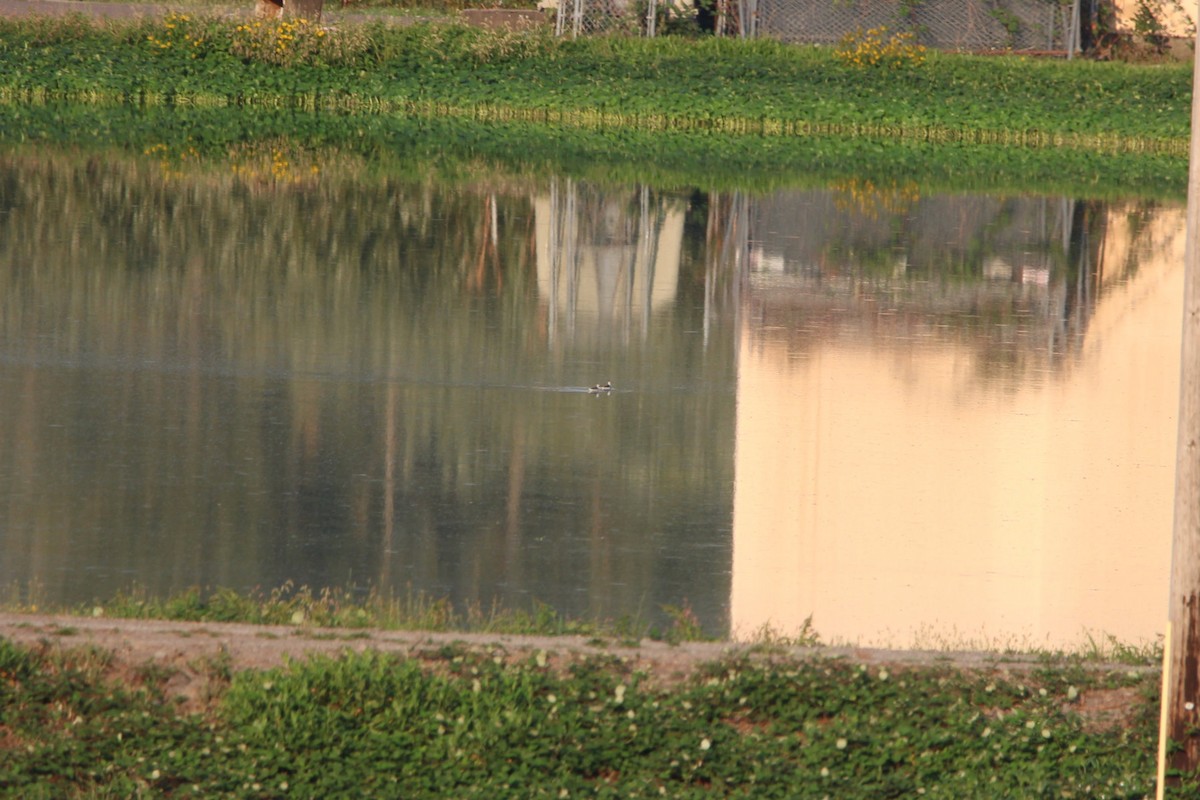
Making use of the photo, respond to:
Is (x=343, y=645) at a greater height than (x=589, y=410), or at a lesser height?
lesser

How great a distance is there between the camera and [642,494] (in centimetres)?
1066

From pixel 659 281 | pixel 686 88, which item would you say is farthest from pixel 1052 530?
pixel 686 88

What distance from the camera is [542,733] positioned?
22.0ft

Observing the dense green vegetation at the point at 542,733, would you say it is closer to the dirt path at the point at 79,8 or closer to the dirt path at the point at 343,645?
the dirt path at the point at 343,645

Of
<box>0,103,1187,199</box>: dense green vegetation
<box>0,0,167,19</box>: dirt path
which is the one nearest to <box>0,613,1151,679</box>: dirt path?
<box>0,103,1187,199</box>: dense green vegetation

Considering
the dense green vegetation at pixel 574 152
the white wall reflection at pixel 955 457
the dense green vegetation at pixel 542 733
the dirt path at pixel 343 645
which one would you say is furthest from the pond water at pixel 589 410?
the dense green vegetation at pixel 574 152

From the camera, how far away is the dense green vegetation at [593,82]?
30.7 m

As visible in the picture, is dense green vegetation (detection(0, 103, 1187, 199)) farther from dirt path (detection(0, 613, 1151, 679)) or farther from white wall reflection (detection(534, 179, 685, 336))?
dirt path (detection(0, 613, 1151, 679))

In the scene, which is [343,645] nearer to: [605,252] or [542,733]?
[542,733]

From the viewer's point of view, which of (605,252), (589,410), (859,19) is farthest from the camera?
(859,19)

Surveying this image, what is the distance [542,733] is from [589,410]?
593 cm

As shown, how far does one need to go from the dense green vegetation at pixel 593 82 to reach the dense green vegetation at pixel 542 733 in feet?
79.5

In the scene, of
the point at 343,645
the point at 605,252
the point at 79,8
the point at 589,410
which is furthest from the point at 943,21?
the point at 343,645

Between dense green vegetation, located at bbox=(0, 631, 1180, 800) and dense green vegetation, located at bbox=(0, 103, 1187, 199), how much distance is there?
1702cm
